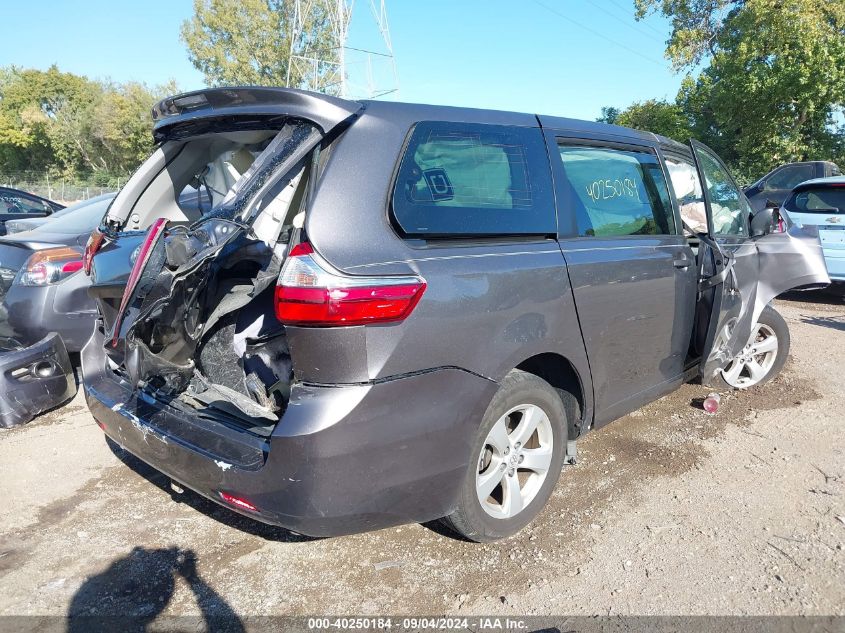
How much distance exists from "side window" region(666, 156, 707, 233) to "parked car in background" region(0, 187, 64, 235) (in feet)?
32.4

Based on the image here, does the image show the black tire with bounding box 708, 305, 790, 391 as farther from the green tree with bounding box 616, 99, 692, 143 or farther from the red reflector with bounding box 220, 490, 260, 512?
the green tree with bounding box 616, 99, 692, 143

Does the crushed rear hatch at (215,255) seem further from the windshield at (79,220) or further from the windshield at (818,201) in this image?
the windshield at (818,201)

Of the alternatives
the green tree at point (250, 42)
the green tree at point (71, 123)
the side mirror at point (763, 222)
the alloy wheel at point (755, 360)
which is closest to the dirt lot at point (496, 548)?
the alloy wheel at point (755, 360)

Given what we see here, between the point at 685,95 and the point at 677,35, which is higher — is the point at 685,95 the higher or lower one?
the lower one

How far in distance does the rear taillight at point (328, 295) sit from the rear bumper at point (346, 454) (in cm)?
24

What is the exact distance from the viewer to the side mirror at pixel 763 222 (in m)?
4.16

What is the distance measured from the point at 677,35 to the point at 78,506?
22972mm

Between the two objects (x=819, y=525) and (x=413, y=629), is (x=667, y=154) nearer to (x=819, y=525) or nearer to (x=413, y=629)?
(x=819, y=525)

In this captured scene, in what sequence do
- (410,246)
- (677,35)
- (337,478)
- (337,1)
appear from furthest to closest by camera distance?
1. (337,1)
2. (677,35)
3. (410,246)
4. (337,478)

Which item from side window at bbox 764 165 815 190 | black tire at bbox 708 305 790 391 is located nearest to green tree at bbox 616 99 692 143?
side window at bbox 764 165 815 190

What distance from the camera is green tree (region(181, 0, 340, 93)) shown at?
1716 inches

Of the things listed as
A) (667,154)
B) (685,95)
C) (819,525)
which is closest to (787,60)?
(685,95)

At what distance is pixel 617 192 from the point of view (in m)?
3.34

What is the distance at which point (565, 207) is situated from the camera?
2.88 metres
